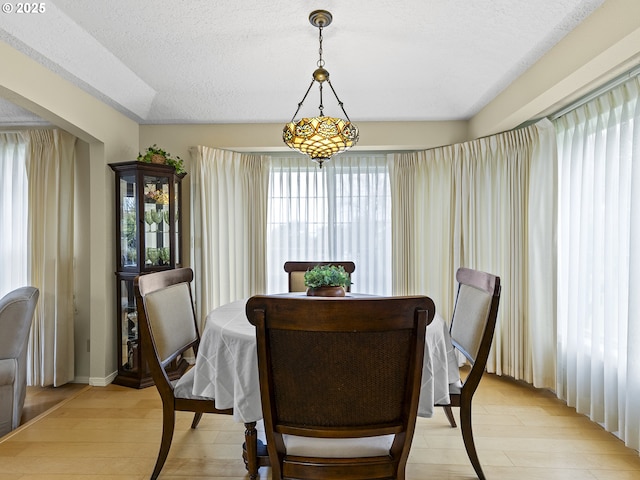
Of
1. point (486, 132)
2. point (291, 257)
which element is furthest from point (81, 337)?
point (486, 132)

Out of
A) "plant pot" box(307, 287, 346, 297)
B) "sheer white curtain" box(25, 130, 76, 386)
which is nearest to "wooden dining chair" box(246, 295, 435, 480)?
"plant pot" box(307, 287, 346, 297)

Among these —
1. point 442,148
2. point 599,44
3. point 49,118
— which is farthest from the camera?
point 442,148

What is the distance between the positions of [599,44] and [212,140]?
3.02 m

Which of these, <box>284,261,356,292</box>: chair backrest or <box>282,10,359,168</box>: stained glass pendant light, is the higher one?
<box>282,10,359,168</box>: stained glass pendant light

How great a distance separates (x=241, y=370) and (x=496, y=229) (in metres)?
2.54

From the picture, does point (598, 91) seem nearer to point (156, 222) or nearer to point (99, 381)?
point (156, 222)

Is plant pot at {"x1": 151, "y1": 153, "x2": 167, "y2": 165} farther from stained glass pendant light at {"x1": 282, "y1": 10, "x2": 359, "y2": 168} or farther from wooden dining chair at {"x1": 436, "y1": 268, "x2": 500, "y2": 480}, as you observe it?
wooden dining chair at {"x1": 436, "y1": 268, "x2": 500, "y2": 480}

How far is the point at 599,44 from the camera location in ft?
5.96

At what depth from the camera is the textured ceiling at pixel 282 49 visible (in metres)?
1.85

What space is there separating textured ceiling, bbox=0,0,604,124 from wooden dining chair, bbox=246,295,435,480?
1.63 metres

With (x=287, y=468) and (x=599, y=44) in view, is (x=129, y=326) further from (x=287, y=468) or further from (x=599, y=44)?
(x=599, y=44)

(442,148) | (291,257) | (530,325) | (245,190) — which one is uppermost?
(442,148)

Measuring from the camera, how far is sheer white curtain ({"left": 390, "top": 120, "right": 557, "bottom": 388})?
2730 mm

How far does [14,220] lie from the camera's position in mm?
3127
